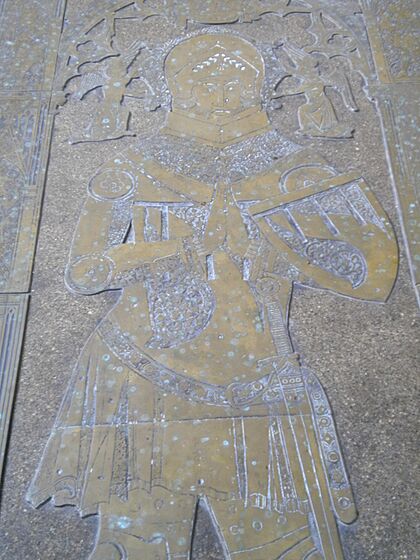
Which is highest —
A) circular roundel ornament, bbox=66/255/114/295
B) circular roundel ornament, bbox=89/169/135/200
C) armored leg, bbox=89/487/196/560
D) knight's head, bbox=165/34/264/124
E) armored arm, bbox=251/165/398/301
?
knight's head, bbox=165/34/264/124

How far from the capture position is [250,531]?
2633mm

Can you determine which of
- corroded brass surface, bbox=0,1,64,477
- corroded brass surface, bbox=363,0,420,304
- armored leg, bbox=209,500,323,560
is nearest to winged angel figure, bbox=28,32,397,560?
armored leg, bbox=209,500,323,560

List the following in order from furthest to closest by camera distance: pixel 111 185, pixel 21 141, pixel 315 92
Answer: pixel 315 92
pixel 21 141
pixel 111 185

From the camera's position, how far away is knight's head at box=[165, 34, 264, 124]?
400 centimetres

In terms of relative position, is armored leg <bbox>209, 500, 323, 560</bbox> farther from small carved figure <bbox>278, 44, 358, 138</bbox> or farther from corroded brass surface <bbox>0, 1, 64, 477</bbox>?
small carved figure <bbox>278, 44, 358, 138</bbox>

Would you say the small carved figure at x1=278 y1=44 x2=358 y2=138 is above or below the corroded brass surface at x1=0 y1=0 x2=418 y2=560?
above

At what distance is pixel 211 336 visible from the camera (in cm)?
312

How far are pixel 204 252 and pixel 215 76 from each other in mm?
1349

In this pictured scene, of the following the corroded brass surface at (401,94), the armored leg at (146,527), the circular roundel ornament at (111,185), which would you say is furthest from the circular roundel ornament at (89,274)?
the corroded brass surface at (401,94)

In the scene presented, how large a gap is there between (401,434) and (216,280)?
1113 millimetres

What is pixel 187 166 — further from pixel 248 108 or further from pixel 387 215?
pixel 387 215

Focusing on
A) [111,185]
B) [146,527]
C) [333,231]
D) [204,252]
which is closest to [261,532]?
[146,527]

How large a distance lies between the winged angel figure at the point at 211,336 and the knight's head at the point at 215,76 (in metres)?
0.01

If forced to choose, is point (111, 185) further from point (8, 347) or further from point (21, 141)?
point (8, 347)
